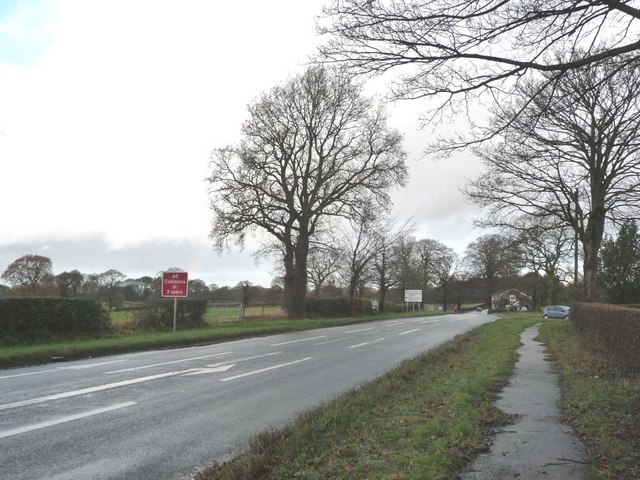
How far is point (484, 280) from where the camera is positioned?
9400 centimetres

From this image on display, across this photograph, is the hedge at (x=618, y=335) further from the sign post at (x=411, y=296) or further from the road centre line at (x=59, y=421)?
the sign post at (x=411, y=296)

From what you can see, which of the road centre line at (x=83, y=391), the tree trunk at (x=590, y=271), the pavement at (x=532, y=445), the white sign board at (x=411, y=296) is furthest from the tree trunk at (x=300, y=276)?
the white sign board at (x=411, y=296)

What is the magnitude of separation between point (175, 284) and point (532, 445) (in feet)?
A: 63.0

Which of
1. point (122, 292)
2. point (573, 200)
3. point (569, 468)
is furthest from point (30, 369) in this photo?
point (122, 292)

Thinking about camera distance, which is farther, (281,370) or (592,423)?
(281,370)

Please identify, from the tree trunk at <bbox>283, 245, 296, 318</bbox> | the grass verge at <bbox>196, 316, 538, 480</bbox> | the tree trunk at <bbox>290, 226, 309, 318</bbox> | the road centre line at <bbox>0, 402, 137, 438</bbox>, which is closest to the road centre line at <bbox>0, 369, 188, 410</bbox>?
the road centre line at <bbox>0, 402, 137, 438</bbox>

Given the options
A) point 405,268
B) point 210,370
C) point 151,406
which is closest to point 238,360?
point 210,370

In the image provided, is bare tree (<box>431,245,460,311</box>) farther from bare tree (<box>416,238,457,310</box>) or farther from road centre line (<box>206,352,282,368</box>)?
road centre line (<box>206,352,282,368</box>)

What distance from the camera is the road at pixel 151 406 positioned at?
5.42 m

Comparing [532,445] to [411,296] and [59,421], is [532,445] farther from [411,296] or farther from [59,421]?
[411,296]

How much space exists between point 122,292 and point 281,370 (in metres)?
42.2

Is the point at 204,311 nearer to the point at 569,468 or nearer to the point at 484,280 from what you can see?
the point at 569,468

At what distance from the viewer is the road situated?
542 centimetres

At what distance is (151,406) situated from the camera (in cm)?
805
